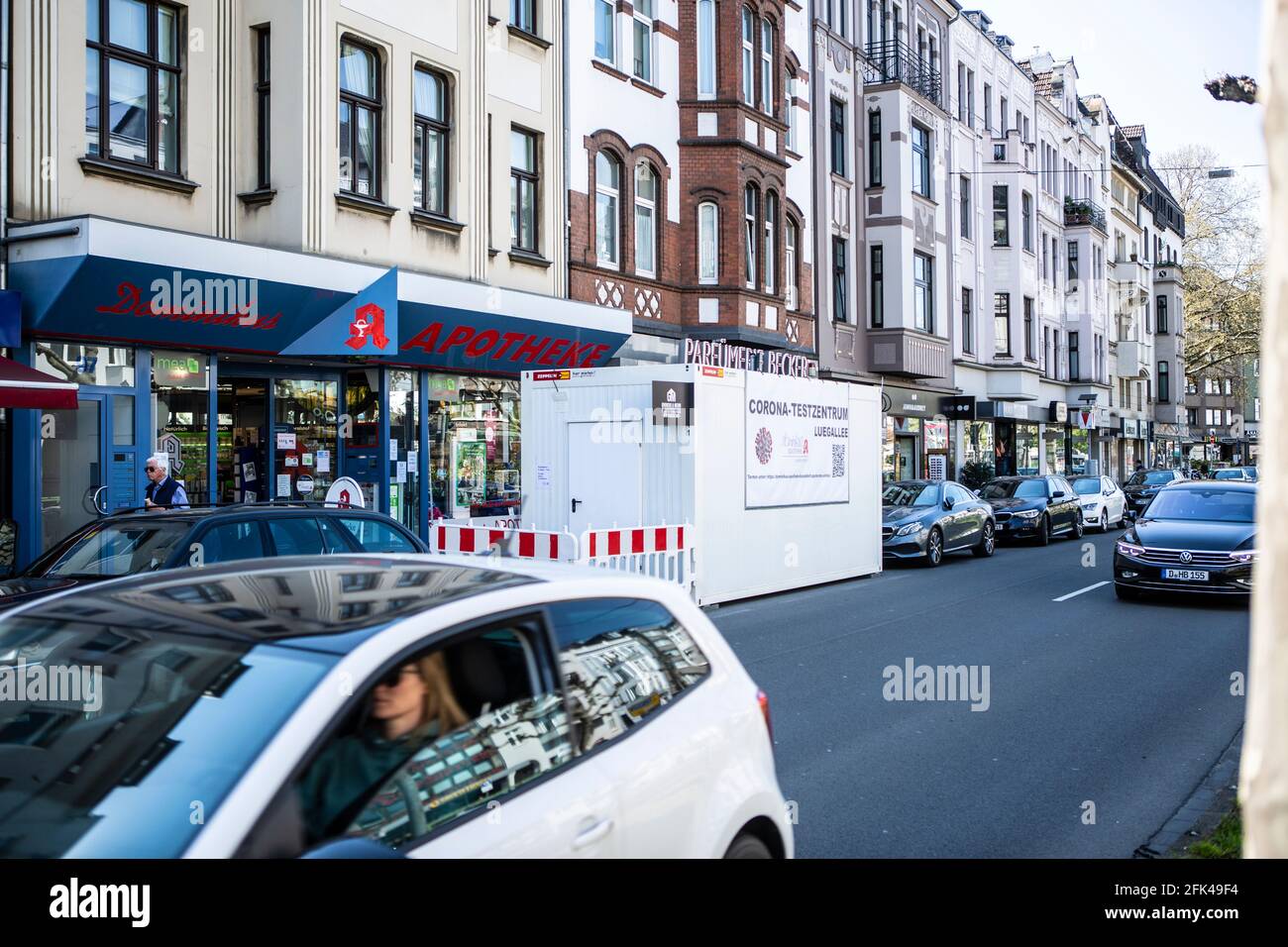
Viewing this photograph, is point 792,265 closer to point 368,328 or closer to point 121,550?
point 368,328

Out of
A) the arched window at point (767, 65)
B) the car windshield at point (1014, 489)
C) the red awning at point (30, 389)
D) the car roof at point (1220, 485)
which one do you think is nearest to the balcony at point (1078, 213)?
the car windshield at point (1014, 489)

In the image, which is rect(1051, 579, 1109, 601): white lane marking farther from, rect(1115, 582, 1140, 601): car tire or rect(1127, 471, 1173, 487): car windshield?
rect(1127, 471, 1173, 487): car windshield

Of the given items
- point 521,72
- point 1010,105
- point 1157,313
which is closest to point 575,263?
point 521,72

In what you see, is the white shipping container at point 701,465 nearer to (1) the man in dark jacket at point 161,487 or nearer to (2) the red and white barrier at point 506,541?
(2) the red and white barrier at point 506,541

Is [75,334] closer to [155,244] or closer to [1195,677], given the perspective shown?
[155,244]

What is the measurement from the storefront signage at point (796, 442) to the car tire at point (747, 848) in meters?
11.4

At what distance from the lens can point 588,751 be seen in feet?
11.1

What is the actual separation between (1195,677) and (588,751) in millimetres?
8534

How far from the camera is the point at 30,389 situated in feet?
38.6

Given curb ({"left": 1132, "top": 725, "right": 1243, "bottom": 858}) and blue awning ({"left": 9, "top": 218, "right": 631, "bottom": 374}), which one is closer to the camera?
curb ({"left": 1132, "top": 725, "right": 1243, "bottom": 858})

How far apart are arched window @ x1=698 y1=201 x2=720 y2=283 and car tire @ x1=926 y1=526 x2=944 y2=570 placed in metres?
6.72

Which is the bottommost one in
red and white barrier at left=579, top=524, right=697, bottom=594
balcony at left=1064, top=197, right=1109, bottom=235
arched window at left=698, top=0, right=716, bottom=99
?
red and white barrier at left=579, top=524, right=697, bottom=594

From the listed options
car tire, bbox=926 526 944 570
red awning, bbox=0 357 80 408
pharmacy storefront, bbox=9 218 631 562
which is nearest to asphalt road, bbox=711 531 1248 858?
car tire, bbox=926 526 944 570

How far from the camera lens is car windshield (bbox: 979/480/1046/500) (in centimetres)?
2742
